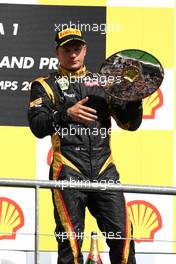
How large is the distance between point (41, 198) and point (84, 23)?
995 millimetres

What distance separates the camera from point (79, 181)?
3947 millimetres

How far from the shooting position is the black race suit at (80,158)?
3.92 m

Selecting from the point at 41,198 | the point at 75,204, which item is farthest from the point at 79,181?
the point at 41,198

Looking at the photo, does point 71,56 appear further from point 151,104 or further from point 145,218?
point 145,218

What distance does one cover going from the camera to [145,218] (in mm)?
5074

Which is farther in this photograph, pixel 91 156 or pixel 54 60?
pixel 54 60

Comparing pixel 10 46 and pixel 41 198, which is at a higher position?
pixel 10 46

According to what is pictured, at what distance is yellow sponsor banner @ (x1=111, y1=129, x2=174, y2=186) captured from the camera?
506 centimetres

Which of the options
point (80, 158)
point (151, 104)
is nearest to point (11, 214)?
point (151, 104)

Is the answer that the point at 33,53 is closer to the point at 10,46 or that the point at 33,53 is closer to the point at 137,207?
the point at 10,46

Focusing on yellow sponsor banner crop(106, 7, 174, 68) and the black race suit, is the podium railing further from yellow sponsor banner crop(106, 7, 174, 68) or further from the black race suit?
yellow sponsor banner crop(106, 7, 174, 68)

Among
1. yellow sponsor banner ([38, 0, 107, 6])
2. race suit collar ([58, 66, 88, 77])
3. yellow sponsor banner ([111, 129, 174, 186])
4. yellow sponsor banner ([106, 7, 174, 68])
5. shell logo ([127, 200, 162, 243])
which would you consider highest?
yellow sponsor banner ([38, 0, 107, 6])

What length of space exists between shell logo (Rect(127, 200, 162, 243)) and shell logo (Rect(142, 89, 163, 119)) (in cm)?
49

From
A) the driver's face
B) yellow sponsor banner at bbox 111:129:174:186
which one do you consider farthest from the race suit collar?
yellow sponsor banner at bbox 111:129:174:186
